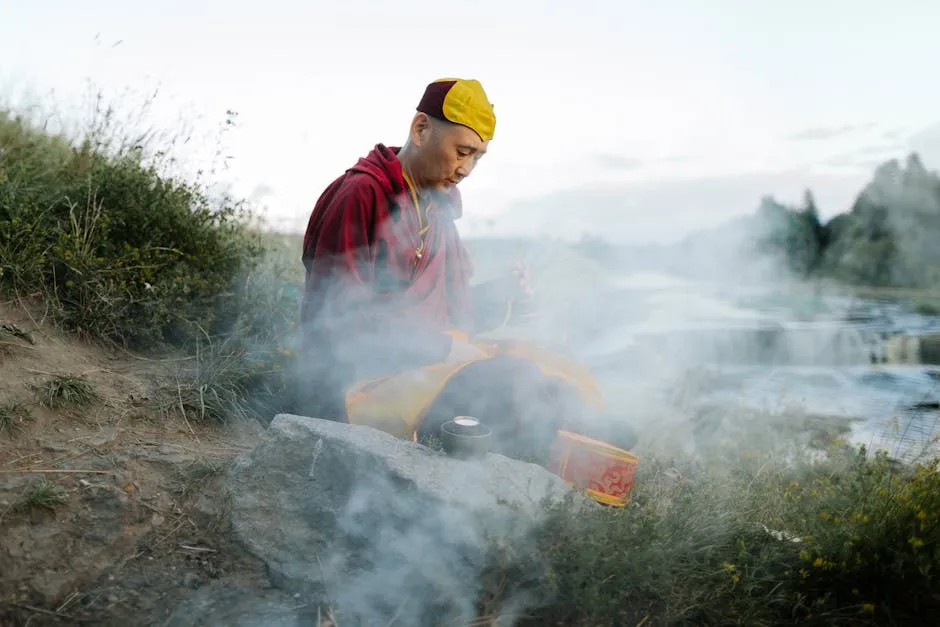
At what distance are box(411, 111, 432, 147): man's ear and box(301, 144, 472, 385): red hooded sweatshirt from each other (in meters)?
0.14

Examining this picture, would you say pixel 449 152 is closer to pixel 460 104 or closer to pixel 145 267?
pixel 460 104

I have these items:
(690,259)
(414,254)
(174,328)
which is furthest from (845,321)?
(174,328)

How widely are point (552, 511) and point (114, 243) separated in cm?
317

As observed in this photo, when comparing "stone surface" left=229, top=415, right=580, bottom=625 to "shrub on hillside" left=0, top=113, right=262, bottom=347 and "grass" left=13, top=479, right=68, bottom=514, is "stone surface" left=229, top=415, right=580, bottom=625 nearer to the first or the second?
"grass" left=13, top=479, right=68, bottom=514

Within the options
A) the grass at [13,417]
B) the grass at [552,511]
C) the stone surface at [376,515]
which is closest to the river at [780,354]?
the grass at [552,511]

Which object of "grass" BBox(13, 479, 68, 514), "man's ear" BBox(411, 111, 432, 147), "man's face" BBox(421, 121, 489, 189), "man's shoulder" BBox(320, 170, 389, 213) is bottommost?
"grass" BBox(13, 479, 68, 514)

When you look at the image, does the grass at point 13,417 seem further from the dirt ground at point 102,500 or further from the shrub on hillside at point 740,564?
the shrub on hillside at point 740,564

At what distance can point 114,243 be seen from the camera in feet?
13.5

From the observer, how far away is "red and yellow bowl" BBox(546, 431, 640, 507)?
2785 mm

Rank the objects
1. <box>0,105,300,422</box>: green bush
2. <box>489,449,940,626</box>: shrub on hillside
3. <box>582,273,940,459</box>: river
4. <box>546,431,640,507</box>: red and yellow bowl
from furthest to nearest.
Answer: <box>582,273,940,459</box>: river
<box>0,105,300,422</box>: green bush
<box>546,431,640,507</box>: red and yellow bowl
<box>489,449,940,626</box>: shrub on hillside

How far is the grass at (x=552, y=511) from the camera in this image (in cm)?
225

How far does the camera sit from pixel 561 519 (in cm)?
231

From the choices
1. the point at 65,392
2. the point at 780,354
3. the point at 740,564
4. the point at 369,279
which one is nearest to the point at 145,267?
the point at 65,392

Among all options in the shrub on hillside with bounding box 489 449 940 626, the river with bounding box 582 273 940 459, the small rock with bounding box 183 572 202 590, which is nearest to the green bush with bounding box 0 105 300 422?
the small rock with bounding box 183 572 202 590
